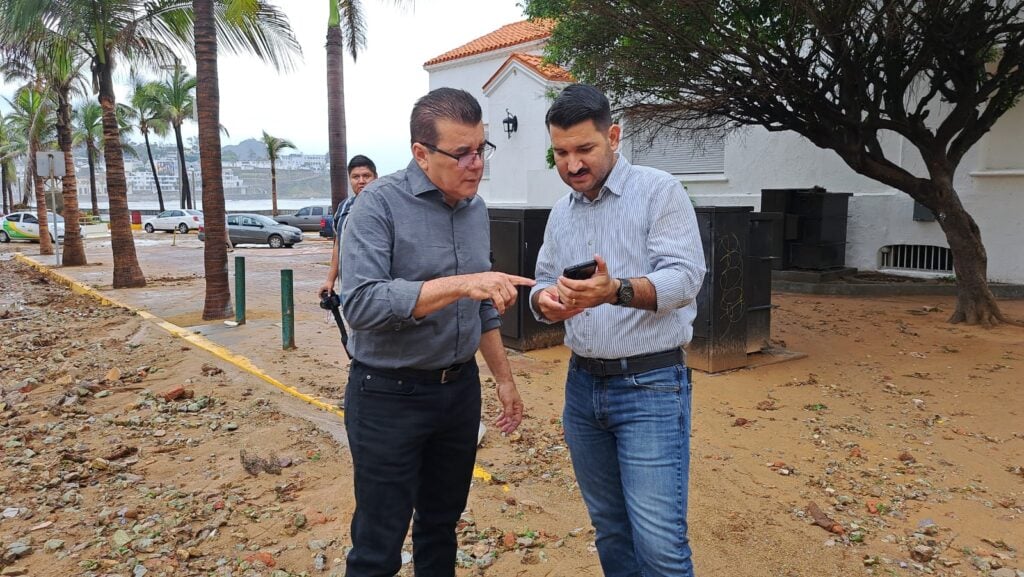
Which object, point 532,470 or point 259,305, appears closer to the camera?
point 532,470

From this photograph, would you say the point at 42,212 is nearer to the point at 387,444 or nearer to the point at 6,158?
the point at 387,444

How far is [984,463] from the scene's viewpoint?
478 centimetres

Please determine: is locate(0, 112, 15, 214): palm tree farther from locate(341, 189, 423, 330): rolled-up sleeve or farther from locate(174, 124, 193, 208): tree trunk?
locate(341, 189, 423, 330): rolled-up sleeve

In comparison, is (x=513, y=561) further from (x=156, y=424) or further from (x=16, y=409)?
(x=16, y=409)

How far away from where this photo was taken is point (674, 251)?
7.38 ft

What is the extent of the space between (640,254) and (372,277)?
864 millimetres

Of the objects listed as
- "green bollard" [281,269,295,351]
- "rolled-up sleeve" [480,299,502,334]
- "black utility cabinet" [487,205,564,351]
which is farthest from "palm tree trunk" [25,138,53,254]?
"rolled-up sleeve" [480,299,502,334]

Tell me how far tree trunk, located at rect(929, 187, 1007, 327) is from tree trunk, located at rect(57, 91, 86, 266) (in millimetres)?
19994

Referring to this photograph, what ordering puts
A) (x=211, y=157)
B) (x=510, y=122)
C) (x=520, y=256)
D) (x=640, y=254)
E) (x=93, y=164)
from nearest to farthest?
(x=640, y=254) < (x=520, y=256) < (x=211, y=157) < (x=510, y=122) < (x=93, y=164)

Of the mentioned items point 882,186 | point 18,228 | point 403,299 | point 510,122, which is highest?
point 510,122

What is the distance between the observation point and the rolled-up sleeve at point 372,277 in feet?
7.22

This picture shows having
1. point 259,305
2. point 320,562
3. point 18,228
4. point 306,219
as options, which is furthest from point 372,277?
point 18,228

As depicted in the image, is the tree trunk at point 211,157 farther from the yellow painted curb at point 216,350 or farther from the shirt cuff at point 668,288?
the shirt cuff at point 668,288

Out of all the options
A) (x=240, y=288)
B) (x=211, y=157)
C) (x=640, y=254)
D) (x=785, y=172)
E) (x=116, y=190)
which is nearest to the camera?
(x=640, y=254)
